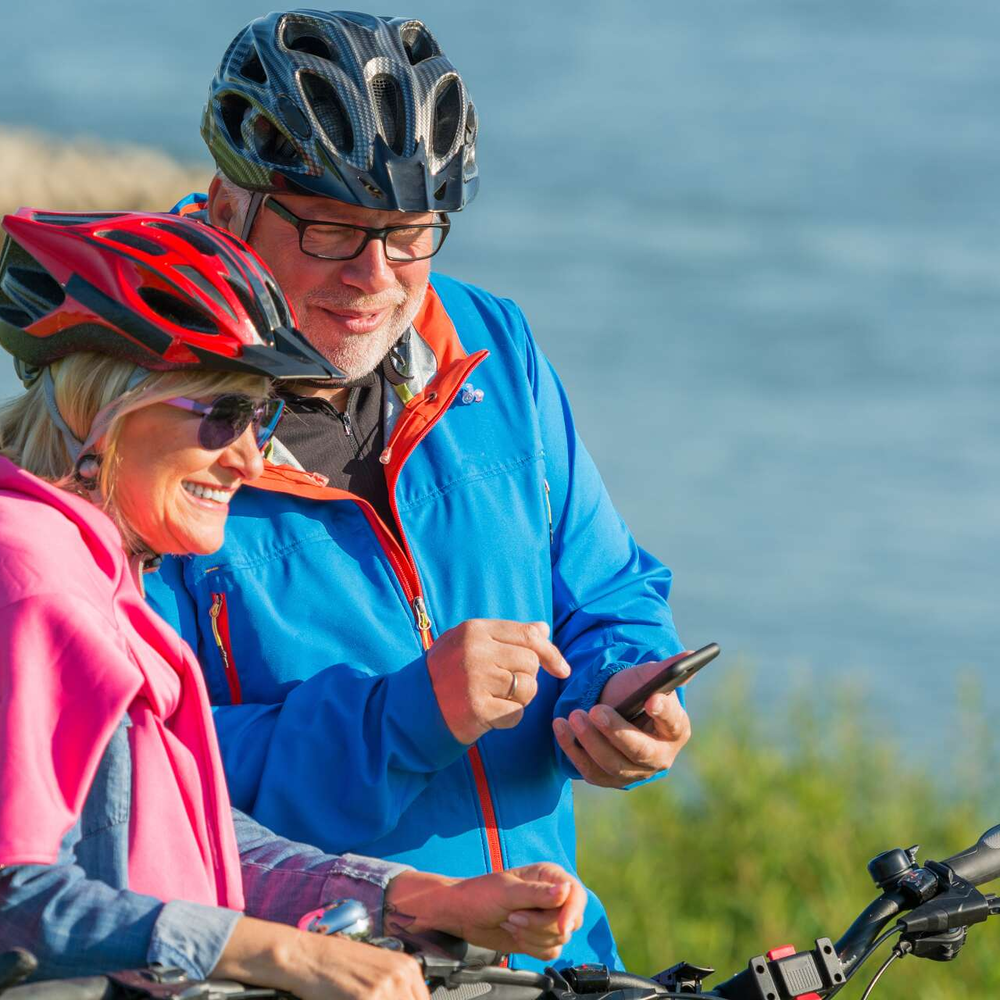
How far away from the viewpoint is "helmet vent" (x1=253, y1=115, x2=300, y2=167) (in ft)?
11.4

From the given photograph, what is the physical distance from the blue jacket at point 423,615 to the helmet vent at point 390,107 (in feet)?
1.29

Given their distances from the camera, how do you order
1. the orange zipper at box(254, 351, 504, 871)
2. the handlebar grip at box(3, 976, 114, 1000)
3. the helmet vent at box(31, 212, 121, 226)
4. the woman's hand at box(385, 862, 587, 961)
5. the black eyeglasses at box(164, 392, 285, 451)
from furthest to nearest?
the orange zipper at box(254, 351, 504, 871)
the helmet vent at box(31, 212, 121, 226)
the black eyeglasses at box(164, 392, 285, 451)
the woman's hand at box(385, 862, 587, 961)
the handlebar grip at box(3, 976, 114, 1000)

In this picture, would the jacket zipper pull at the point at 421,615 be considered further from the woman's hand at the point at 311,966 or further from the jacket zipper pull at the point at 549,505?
the woman's hand at the point at 311,966

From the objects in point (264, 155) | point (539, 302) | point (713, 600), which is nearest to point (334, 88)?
point (264, 155)

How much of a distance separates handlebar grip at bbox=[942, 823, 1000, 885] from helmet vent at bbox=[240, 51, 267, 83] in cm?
203

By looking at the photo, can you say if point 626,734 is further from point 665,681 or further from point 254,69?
point 254,69

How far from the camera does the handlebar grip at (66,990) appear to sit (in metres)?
2.12

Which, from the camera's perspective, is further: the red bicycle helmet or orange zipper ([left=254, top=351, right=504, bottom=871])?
orange zipper ([left=254, top=351, right=504, bottom=871])

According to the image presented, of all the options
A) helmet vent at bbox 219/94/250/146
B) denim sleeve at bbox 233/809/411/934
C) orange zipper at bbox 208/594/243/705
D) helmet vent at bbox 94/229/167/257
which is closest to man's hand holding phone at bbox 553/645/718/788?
denim sleeve at bbox 233/809/411/934

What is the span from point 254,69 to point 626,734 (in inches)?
61.6

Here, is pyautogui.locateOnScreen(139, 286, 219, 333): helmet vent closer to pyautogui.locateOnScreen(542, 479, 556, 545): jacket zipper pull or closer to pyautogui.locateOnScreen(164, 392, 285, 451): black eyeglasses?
pyautogui.locateOnScreen(164, 392, 285, 451): black eyeglasses

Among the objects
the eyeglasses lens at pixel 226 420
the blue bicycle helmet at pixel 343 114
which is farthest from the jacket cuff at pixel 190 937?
the blue bicycle helmet at pixel 343 114

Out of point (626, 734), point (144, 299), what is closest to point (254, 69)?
point (144, 299)

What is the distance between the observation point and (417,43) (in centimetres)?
384
